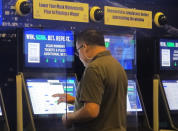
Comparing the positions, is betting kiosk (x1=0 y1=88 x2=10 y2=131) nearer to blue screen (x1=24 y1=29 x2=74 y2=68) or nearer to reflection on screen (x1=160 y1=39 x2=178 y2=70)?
blue screen (x1=24 y1=29 x2=74 y2=68)

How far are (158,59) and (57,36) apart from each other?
1524 mm

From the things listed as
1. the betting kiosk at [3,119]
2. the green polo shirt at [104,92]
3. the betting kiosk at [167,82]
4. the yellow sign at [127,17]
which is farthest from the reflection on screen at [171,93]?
the betting kiosk at [3,119]

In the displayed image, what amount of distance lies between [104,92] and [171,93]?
1.95 m

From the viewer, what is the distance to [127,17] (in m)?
4.64

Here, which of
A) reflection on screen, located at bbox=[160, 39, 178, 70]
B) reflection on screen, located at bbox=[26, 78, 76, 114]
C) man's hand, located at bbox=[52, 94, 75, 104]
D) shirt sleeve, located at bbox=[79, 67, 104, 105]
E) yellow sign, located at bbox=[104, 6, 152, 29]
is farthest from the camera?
yellow sign, located at bbox=[104, 6, 152, 29]

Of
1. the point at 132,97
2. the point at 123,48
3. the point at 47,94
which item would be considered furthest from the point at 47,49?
the point at 132,97

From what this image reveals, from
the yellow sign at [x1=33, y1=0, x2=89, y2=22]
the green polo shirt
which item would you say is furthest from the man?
the yellow sign at [x1=33, y1=0, x2=89, y2=22]

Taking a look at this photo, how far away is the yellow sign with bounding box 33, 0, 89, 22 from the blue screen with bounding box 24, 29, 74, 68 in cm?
65

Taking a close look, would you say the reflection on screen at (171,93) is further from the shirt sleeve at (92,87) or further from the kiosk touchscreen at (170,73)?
the shirt sleeve at (92,87)

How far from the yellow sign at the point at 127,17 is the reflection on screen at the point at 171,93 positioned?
89cm

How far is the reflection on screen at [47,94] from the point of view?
122 inches

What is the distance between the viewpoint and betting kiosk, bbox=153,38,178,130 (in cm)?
419

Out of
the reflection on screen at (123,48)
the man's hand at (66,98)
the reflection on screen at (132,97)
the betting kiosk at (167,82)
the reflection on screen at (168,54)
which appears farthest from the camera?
the reflection on screen at (168,54)

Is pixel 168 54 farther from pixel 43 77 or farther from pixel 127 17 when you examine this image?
pixel 43 77
